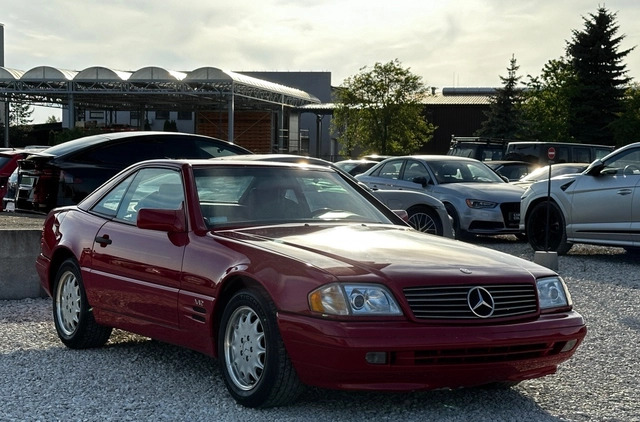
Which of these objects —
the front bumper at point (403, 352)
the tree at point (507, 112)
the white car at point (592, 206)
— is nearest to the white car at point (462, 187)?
the white car at point (592, 206)

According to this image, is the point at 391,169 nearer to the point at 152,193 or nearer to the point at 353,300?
the point at 152,193

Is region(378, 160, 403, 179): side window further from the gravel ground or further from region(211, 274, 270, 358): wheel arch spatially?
region(211, 274, 270, 358): wheel arch

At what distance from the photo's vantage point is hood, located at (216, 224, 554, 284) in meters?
4.90

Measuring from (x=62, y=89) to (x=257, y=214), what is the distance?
41.0 m

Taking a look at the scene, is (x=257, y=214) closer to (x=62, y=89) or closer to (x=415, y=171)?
(x=415, y=171)

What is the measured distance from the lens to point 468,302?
4.87 m

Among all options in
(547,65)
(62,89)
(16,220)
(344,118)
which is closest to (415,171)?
(16,220)

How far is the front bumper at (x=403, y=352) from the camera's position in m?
4.62

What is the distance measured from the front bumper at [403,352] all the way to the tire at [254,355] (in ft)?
0.31

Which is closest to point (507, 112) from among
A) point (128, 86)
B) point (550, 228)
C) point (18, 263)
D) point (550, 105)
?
point (550, 105)

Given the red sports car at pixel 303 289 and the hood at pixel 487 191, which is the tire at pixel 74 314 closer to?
the red sports car at pixel 303 289

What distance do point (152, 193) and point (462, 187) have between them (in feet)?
32.6

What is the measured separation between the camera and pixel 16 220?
39.4ft

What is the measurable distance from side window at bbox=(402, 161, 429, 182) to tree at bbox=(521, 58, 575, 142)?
121 ft
